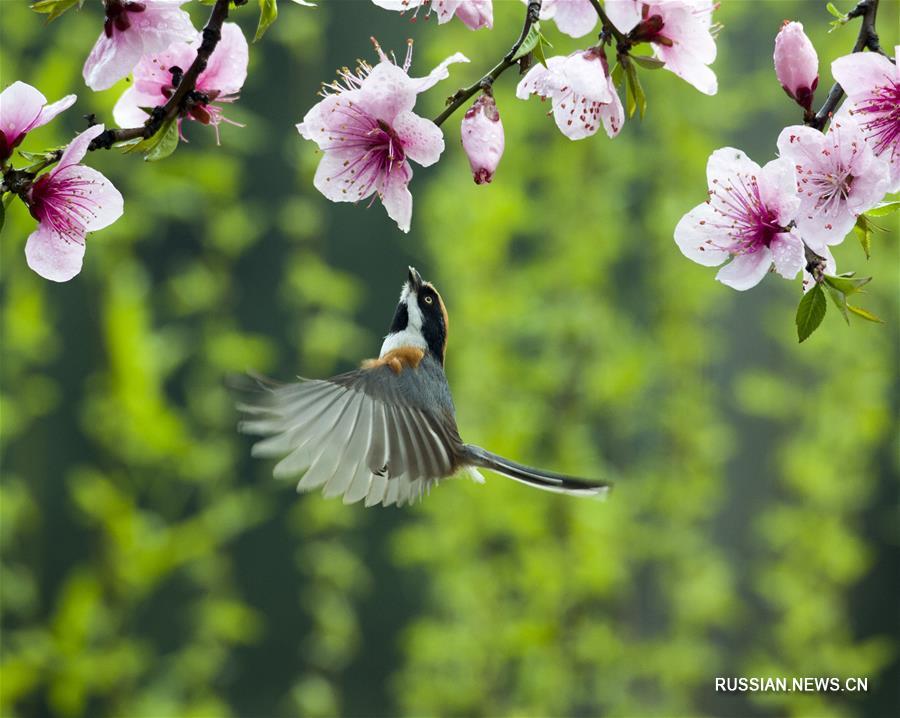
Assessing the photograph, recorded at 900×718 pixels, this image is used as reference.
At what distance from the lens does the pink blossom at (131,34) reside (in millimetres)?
615

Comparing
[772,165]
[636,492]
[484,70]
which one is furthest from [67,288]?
[772,165]

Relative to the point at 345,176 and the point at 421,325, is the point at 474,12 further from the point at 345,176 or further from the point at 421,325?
the point at 421,325

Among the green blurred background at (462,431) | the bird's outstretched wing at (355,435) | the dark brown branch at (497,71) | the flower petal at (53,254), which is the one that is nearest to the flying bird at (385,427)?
the bird's outstretched wing at (355,435)

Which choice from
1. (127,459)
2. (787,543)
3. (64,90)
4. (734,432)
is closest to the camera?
(64,90)

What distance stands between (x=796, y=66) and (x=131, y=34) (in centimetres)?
41

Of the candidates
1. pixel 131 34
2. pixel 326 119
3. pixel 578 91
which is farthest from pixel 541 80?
pixel 131 34

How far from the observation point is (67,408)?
2150 mm

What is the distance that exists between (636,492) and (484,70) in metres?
0.90

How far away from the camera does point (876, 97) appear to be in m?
0.63

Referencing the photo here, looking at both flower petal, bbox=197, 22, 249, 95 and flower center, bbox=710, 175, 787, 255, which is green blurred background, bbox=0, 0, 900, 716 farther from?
flower center, bbox=710, 175, 787, 255

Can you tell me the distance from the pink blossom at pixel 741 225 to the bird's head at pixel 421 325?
26cm

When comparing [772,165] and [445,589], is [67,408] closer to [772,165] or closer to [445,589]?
[445,589]

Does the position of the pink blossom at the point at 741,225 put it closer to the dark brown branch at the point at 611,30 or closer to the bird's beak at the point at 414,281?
the dark brown branch at the point at 611,30

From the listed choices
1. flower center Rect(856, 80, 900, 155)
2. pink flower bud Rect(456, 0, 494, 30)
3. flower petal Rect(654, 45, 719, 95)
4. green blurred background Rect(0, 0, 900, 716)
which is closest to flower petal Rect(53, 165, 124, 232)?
pink flower bud Rect(456, 0, 494, 30)
